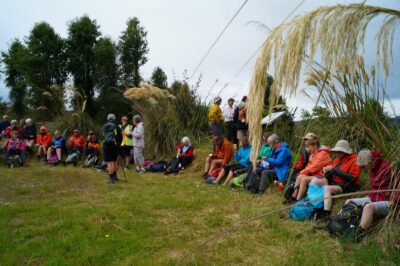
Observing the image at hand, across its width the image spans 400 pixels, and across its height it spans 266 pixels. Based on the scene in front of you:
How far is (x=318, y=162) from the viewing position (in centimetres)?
596

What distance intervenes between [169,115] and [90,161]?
9.68ft

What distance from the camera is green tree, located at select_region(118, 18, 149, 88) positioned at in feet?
67.7

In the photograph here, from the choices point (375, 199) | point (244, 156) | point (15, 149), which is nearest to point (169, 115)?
point (244, 156)

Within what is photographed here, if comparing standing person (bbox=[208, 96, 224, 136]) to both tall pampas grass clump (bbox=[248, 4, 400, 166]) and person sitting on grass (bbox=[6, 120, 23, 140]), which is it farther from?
tall pampas grass clump (bbox=[248, 4, 400, 166])

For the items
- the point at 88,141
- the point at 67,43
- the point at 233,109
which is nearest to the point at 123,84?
the point at 67,43

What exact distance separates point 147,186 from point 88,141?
502cm

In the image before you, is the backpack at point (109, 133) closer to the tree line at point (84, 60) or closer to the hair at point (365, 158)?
the hair at point (365, 158)

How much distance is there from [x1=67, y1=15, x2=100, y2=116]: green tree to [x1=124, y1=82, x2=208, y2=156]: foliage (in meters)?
9.33

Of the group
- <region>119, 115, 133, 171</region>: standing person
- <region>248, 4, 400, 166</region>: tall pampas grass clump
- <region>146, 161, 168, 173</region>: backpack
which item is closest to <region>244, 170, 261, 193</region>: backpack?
<region>146, 161, 168, 173</region>: backpack

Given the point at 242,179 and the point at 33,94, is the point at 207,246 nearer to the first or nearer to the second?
the point at 242,179

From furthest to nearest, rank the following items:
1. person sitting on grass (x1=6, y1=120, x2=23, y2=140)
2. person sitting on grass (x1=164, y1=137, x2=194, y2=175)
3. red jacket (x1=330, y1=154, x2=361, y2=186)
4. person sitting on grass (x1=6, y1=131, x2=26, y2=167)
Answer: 1. person sitting on grass (x1=6, y1=120, x2=23, y2=140)
2. person sitting on grass (x1=6, y1=131, x2=26, y2=167)
3. person sitting on grass (x1=164, y1=137, x2=194, y2=175)
4. red jacket (x1=330, y1=154, x2=361, y2=186)

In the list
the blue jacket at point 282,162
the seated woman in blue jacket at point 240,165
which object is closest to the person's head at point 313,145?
the blue jacket at point 282,162

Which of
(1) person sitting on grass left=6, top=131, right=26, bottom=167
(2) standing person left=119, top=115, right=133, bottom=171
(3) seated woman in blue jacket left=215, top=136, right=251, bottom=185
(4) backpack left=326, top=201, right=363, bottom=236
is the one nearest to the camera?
(4) backpack left=326, top=201, right=363, bottom=236

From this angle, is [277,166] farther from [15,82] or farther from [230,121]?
[15,82]
